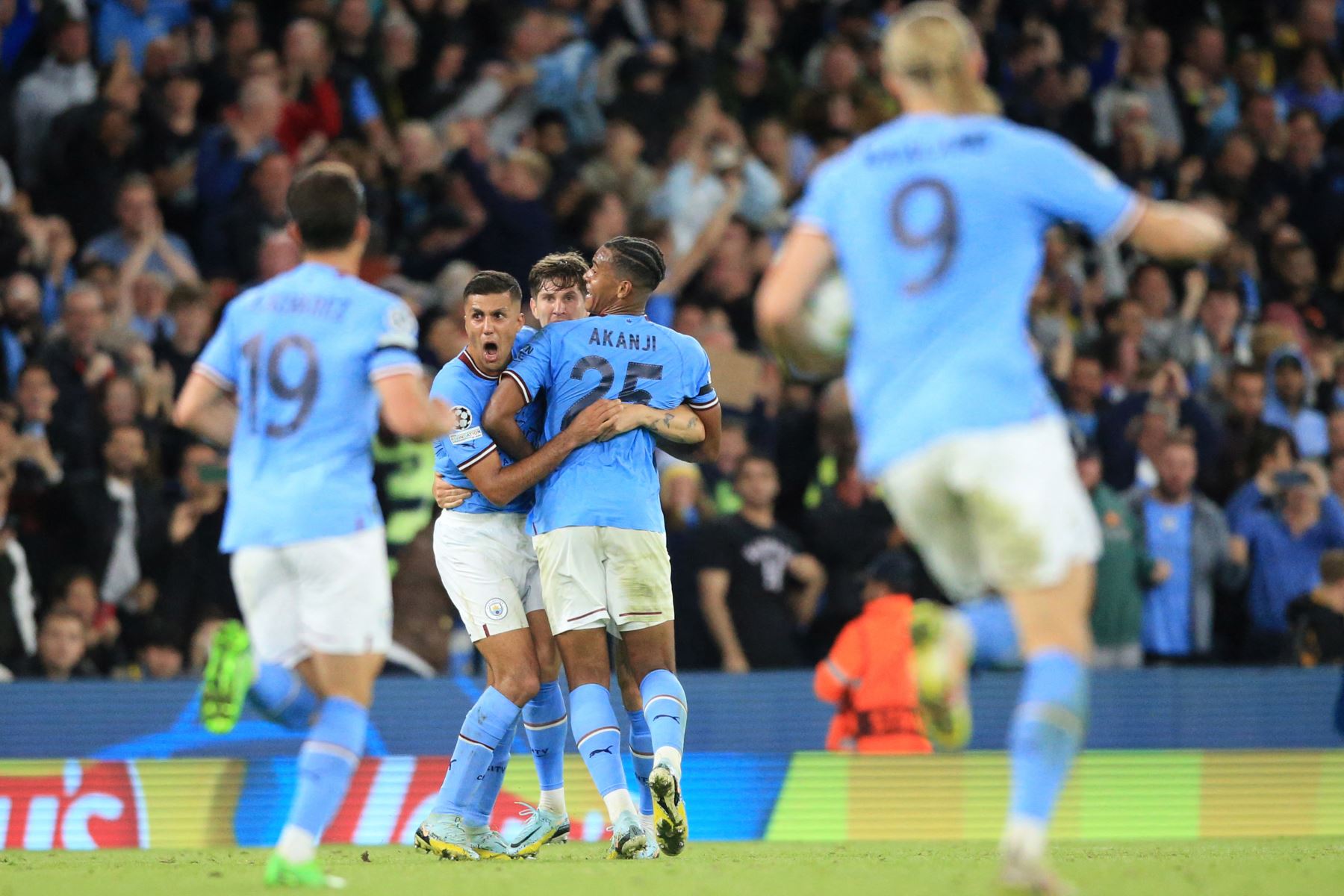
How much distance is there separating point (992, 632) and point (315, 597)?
217 cm

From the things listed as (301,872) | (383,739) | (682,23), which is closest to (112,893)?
(301,872)

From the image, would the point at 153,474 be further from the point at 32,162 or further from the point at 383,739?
the point at 32,162

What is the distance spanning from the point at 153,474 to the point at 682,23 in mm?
6713

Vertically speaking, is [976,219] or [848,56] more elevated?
[848,56]

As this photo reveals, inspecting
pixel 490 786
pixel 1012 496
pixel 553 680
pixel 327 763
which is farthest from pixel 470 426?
pixel 1012 496

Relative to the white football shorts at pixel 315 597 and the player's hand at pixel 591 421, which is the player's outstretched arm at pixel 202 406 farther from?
the player's hand at pixel 591 421

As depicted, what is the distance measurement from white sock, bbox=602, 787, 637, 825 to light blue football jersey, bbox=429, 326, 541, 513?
1.32 metres

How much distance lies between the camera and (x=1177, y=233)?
16.3 ft

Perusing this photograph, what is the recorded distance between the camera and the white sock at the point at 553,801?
796cm

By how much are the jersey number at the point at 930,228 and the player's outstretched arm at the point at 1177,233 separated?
1.66ft

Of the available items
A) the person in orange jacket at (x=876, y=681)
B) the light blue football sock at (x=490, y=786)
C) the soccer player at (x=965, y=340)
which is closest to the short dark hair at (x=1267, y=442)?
the person in orange jacket at (x=876, y=681)

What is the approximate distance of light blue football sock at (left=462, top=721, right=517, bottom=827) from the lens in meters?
7.68

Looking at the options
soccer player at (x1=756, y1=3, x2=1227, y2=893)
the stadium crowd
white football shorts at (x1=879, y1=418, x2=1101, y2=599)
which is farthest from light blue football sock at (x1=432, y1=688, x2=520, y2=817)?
the stadium crowd

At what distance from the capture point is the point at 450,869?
6789 millimetres
